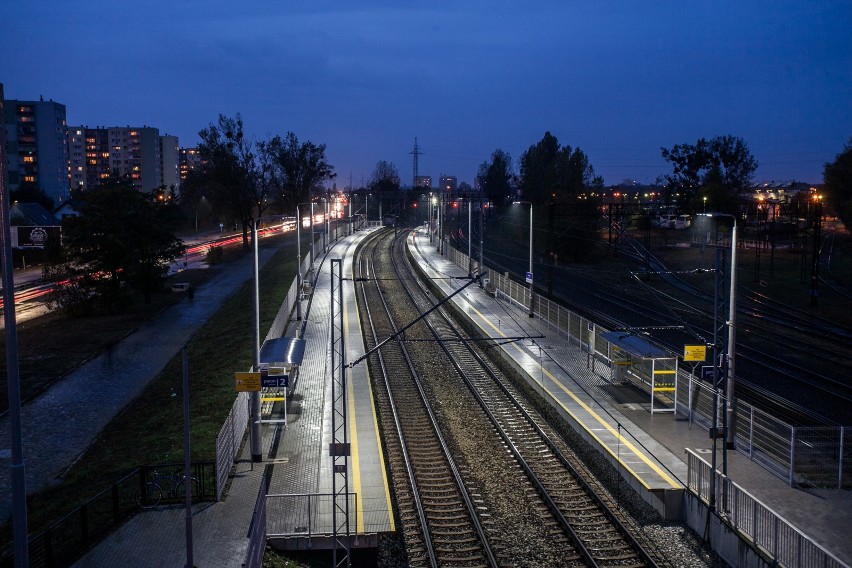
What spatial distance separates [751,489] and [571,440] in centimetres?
480

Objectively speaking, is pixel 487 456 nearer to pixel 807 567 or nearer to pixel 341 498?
pixel 341 498

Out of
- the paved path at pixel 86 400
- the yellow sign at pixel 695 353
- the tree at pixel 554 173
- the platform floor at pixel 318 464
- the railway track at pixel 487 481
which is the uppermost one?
the tree at pixel 554 173

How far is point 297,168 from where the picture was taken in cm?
7556

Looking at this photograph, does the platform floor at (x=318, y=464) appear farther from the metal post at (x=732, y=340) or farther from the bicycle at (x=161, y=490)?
the metal post at (x=732, y=340)

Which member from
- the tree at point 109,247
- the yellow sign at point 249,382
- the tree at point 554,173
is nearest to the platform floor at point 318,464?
the yellow sign at point 249,382

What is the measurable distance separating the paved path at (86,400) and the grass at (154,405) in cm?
48

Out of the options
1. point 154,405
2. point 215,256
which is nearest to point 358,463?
point 154,405

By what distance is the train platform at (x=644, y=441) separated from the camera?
38.8 feet

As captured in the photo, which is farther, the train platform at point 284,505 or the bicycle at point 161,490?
the bicycle at point 161,490

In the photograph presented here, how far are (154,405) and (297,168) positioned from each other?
56110 millimetres

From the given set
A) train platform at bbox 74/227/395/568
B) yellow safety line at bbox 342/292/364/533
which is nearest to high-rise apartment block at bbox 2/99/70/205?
yellow safety line at bbox 342/292/364/533

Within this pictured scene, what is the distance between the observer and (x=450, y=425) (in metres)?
18.6

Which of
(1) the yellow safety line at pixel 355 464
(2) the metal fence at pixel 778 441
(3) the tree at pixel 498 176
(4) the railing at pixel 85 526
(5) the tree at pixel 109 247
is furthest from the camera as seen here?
(3) the tree at pixel 498 176

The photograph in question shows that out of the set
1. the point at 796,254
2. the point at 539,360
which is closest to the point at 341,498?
the point at 539,360
